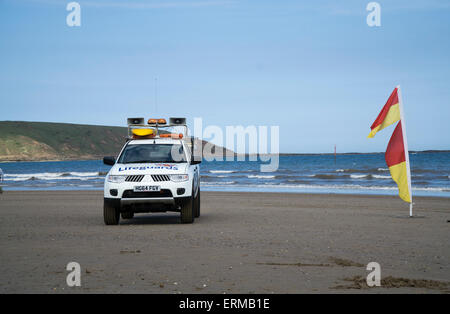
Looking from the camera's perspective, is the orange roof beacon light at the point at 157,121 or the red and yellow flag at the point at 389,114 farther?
the orange roof beacon light at the point at 157,121

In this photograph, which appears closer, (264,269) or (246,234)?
(264,269)

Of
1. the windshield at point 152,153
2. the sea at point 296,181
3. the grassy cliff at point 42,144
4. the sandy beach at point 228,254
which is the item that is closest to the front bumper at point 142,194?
the sandy beach at point 228,254

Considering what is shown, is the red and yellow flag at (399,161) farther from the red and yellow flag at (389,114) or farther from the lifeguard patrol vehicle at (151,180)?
the lifeguard patrol vehicle at (151,180)

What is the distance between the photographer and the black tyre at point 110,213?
485 inches

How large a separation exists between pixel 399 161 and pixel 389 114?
116 cm

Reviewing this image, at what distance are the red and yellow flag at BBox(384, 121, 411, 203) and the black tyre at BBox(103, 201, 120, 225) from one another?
6.47 m

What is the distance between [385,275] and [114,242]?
4834mm

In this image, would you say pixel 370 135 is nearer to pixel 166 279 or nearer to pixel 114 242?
pixel 114 242

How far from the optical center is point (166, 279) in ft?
21.4

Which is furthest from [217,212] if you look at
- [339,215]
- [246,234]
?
[246,234]

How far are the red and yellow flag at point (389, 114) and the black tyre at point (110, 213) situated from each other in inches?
248

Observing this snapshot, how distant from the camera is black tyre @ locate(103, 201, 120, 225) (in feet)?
40.4
